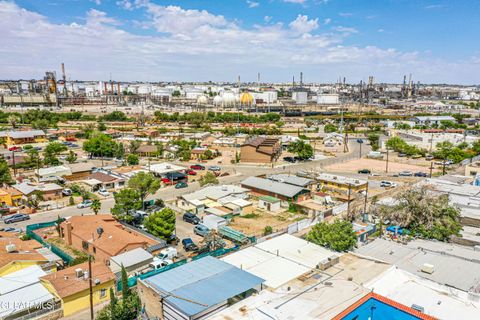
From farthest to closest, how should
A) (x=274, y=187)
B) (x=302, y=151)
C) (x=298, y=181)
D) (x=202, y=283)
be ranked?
(x=302, y=151) → (x=298, y=181) → (x=274, y=187) → (x=202, y=283)

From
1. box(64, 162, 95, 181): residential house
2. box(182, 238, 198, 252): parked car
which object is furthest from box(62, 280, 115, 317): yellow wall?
box(64, 162, 95, 181): residential house

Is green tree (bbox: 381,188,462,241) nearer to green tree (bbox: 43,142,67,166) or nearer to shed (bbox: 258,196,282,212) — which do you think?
shed (bbox: 258,196,282,212)

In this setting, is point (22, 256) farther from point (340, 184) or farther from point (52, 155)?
point (52, 155)

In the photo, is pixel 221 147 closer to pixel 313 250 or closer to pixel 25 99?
pixel 313 250

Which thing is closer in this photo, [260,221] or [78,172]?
[260,221]

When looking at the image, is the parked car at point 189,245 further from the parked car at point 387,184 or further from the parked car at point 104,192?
the parked car at point 387,184

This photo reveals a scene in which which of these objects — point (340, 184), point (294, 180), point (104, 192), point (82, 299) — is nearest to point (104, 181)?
point (104, 192)

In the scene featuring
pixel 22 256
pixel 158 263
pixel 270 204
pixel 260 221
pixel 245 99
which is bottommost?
pixel 260 221

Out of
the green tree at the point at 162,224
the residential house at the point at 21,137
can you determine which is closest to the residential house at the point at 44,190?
the green tree at the point at 162,224
